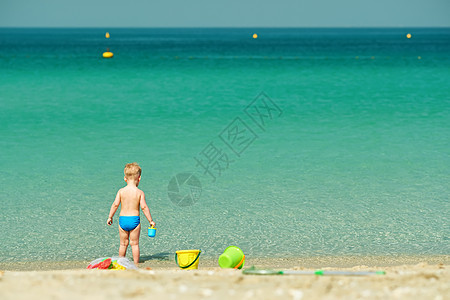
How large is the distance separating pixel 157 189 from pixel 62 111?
11.9 metres

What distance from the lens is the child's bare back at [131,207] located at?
633 centimetres

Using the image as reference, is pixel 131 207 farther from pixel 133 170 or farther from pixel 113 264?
pixel 113 264

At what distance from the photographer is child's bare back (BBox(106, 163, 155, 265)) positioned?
20.8 feet

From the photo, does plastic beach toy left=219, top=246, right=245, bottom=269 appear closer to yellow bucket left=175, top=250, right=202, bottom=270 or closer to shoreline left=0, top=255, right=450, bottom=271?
yellow bucket left=175, top=250, right=202, bottom=270

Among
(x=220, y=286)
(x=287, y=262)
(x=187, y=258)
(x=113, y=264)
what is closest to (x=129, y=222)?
(x=113, y=264)

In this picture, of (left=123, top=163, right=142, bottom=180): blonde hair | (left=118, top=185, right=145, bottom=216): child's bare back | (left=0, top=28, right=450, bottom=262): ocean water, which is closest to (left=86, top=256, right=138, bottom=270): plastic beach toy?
(left=118, top=185, right=145, bottom=216): child's bare back

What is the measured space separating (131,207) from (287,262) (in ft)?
7.27

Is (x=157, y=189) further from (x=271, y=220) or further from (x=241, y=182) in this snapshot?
(x=271, y=220)

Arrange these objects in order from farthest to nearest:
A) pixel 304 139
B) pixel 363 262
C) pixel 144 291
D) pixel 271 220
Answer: pixel 304 139
pixel 271 220
pixel 363 262
pixel 144 291

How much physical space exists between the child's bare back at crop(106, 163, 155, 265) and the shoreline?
1.57 ft

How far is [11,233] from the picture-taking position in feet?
26.1

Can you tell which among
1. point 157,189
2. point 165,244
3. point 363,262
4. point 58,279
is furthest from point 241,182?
point 58,279

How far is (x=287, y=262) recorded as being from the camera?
6922 mm

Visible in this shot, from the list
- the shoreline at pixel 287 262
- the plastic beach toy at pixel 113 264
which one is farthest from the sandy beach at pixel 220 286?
the shoreline at pixel 287 262
